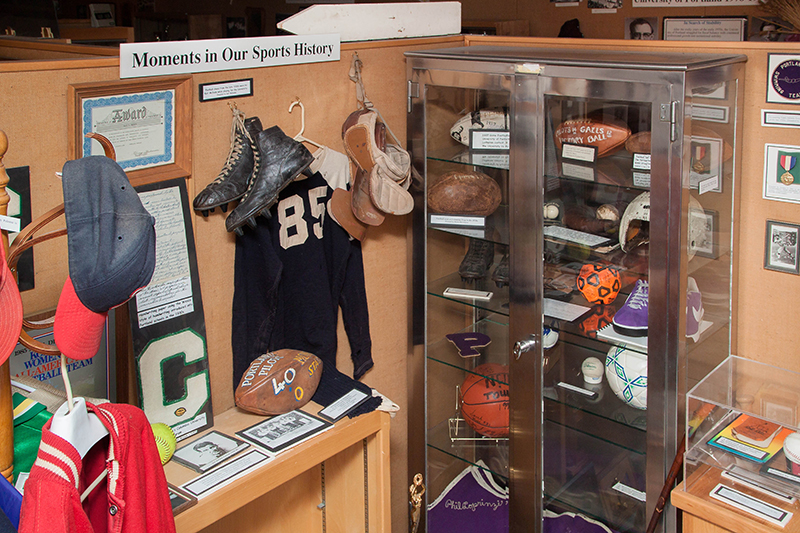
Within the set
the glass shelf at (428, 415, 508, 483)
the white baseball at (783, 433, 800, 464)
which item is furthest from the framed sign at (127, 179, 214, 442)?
the white baseball at (783, 433, 800, 464)

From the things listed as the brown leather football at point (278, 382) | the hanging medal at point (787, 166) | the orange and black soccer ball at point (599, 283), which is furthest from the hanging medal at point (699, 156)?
the brown leather football at point (278, 382)

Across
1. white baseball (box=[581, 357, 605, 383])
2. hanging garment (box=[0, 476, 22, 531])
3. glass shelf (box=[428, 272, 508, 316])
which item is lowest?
white baseball (box=[581, 357, 605, 383])

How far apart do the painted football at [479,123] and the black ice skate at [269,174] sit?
59 centimetres

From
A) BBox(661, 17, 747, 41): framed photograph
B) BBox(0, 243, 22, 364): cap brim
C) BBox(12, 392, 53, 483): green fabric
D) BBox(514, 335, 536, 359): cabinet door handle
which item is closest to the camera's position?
BBox(0, 243, 22, 364): cap brim

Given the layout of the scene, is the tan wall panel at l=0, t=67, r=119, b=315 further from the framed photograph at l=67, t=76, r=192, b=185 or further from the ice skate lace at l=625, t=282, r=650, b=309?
the ice skate lace at l=625, t=282, r=650, b=309

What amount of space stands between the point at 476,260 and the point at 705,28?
79.5 inches

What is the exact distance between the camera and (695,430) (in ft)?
6.21

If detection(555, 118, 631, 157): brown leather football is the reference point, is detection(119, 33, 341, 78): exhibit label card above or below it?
above

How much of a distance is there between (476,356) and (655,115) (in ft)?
3.56

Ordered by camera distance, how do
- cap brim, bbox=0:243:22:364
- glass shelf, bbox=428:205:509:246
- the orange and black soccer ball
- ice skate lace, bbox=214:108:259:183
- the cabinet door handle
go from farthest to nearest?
glass shelf, bbox=428:205:509:246 < the cabinet door handle < the orange and black soccer ball < ice skate lace, bbox=214:108:259:183 < cap brim, bbox=0:243:22:364

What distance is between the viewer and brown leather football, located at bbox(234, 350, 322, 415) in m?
2.06

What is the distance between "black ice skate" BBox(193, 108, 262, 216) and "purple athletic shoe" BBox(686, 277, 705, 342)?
1212 millimetres

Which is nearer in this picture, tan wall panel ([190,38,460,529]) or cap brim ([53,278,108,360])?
cap brim ([53,278,108,360])

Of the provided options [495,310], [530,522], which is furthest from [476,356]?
[530,522]
